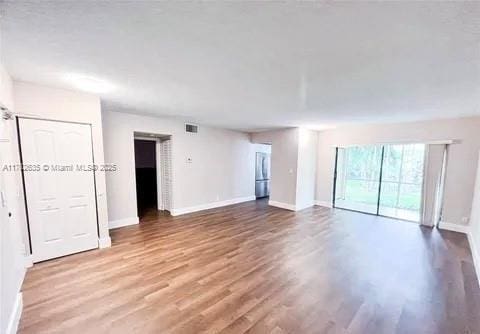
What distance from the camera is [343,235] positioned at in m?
4.17

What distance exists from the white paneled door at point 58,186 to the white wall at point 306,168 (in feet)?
15.8

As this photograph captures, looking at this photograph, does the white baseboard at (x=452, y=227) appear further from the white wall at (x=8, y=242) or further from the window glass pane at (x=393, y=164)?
the white wall at (x=8, y=242)

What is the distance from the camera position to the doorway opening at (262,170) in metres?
7.62

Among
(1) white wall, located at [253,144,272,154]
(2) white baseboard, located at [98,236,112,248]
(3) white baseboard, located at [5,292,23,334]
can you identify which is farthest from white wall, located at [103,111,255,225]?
(3) white baseboard, located at [5,292,23,334]

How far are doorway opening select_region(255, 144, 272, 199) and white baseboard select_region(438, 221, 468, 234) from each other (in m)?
4.83

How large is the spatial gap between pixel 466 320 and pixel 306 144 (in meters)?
4.66

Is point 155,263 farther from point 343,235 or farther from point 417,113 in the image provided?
point 417,113

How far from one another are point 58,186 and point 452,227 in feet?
24.2

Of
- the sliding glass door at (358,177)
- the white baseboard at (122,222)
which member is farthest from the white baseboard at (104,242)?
the sliding glass door at (358,177)

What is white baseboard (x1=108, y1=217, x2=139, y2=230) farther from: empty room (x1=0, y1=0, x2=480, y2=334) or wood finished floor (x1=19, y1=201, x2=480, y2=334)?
wood finished floor (x1=19, y1=201, x2=480, y2=334)

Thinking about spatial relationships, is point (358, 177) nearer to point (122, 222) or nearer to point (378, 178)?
point (378, 178)

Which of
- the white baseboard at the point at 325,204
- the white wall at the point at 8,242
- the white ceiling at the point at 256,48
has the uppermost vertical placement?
the white ceiling at the point at 256,48

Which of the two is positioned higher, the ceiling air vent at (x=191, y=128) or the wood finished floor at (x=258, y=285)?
the ceiling air vent at (x=191, y=128)

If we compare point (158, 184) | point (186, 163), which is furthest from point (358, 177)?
point (158, 184)
